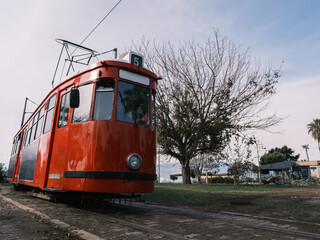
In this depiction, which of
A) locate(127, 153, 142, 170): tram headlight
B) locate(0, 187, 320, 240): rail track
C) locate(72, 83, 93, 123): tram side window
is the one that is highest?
locate(72, 83, 93, 123): tram side window

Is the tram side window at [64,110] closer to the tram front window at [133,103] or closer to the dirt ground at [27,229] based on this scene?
the tram front window at [133,103]

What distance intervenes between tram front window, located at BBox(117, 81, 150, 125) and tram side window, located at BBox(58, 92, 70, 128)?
1599 mm

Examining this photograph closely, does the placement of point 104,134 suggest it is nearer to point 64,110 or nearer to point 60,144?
point 60,144

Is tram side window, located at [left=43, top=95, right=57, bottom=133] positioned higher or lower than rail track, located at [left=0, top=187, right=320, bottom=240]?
higher

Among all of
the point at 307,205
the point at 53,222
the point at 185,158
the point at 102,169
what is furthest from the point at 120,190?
the point at 185,158

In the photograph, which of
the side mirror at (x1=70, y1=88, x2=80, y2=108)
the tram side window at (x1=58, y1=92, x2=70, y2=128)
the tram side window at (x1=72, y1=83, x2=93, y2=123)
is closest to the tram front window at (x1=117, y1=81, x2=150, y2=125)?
the tram side window at (x1=72, y1=83, x2=93, y2=123)

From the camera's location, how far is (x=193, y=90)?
16797 mm

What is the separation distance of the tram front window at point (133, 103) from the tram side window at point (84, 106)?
73 centimetres

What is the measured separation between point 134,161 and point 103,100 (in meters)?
1.62

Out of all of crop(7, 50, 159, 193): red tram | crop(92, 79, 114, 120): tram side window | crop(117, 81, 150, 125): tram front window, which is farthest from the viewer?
crop(117, 81, 150, 125): tram front window

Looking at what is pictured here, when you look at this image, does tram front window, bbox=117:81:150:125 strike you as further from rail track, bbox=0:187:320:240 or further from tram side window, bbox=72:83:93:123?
rail track, bbox=0:187:320:240

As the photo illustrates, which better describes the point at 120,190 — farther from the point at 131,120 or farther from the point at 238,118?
the point at 238,118

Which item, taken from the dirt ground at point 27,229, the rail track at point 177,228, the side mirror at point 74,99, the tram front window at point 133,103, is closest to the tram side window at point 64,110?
the side mirror at point 74,99

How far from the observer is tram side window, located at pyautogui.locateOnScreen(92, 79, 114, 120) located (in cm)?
579
